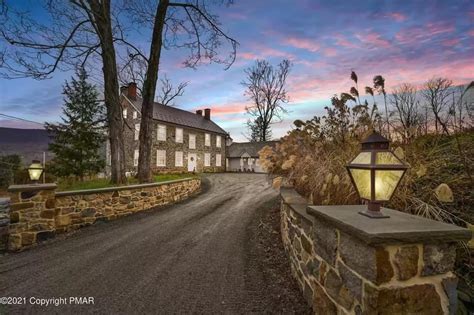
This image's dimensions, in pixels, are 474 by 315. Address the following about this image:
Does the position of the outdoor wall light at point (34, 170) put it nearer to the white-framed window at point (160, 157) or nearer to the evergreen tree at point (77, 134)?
the evergreen tree at point (77, 134)

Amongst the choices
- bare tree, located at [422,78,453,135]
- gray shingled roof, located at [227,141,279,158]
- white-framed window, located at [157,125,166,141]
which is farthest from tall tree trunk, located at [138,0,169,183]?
gray shingled roof, located at [227,141,279,158]

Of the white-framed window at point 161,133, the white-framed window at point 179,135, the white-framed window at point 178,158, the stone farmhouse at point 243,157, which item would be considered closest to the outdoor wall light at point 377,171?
the white-framed window at point 161,133

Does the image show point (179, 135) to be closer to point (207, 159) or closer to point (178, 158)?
point (178, 158)

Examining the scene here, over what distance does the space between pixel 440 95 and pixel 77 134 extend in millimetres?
18836

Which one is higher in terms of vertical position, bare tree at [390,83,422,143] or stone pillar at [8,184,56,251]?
bare tree at [390,83,422,143]

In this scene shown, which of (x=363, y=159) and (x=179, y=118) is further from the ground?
(x=179, y=118)

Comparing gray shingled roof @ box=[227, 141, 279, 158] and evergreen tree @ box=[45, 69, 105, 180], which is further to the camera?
gray shingled roof @ box=[227, 141, 279, 158]

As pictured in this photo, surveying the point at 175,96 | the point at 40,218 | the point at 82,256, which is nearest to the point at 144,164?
the point at 40,218

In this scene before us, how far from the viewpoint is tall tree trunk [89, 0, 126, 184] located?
8484 millimetres

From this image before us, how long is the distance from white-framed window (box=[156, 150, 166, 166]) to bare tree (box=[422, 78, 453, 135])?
20666mm

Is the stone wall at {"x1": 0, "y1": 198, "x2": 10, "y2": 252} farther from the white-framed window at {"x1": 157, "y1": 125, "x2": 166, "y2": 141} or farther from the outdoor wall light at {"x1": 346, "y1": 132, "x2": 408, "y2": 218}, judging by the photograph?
the white-framed window at {"x1": 157, "y1": 125, "x2": 166, "y2": 141}

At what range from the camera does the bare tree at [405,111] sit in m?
3.27

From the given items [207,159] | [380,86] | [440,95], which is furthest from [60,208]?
[207,159]

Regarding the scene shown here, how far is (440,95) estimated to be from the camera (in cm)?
322
